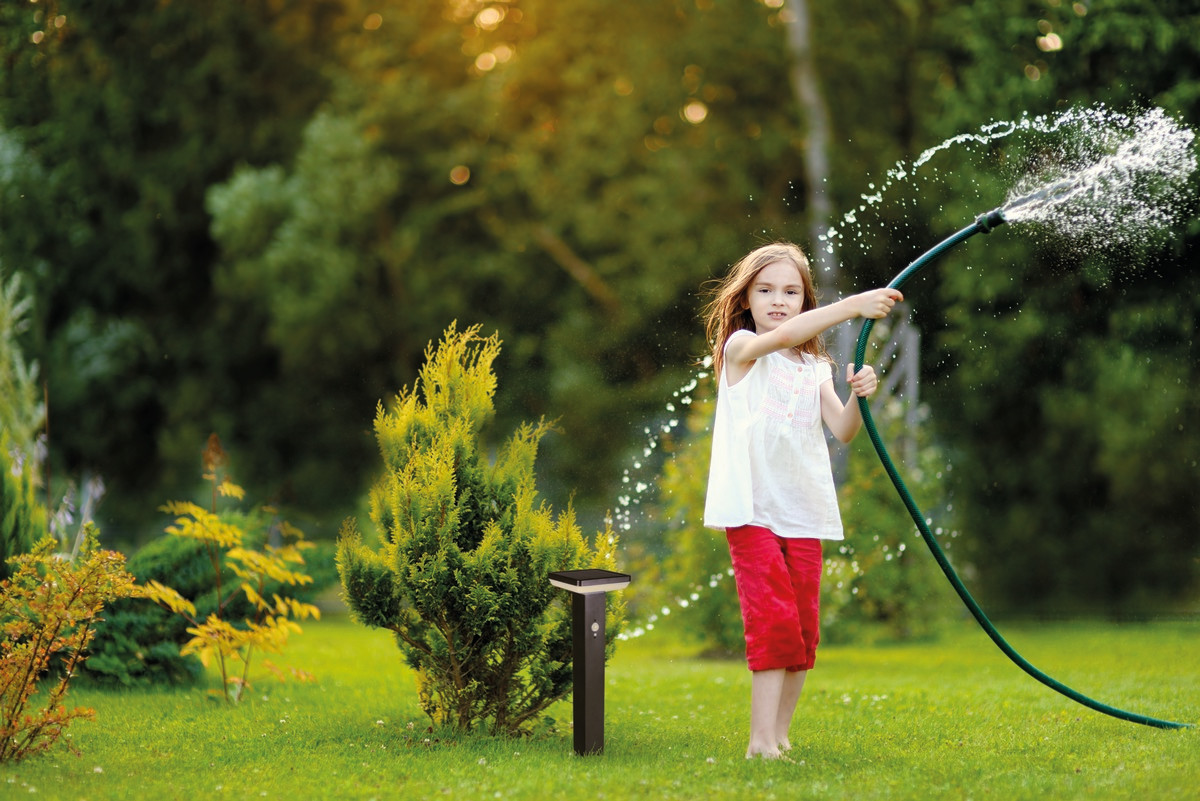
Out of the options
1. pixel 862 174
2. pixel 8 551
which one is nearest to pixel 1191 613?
pixel 862 174

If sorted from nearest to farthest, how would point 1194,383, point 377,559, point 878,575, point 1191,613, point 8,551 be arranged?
point 377,559, point 8,551, point 878,575, point 1191,613, point 1194,383

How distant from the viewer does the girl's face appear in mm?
A: 4129

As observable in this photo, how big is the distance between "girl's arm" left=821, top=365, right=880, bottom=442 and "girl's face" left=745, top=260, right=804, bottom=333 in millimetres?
286

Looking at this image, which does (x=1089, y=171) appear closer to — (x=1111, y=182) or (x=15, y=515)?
(x=1111, y=182)

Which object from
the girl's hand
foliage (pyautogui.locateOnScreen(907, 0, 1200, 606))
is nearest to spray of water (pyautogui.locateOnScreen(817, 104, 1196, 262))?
foliage (pyautogui.locateOnScreen(907, 0, 1200, 606))

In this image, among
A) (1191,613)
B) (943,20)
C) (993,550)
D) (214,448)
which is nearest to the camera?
(214,448)

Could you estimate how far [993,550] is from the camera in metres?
12.3

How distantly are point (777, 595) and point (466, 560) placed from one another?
1.07m

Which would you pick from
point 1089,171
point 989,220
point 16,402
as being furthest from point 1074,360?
point 16,402

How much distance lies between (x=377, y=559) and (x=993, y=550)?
939 centimetres

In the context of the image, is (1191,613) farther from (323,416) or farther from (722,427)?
(323,416)

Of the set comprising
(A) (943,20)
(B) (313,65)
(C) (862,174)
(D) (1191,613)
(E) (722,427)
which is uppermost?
(B) (313,65)

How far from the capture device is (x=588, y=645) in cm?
399

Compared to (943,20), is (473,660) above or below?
below
